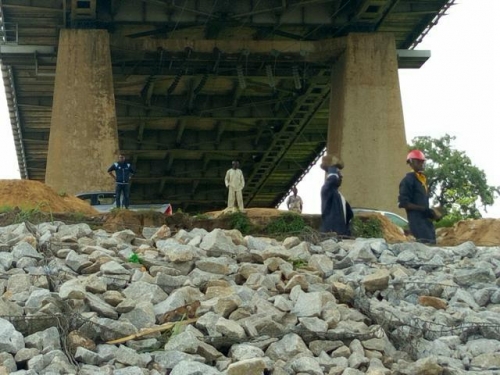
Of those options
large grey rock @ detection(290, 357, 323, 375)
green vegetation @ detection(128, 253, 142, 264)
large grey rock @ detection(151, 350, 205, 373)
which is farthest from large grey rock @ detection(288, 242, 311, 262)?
large grey rock @ detection(151, 350, 205, 373)

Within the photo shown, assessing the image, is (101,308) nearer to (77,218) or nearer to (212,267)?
(212,267)

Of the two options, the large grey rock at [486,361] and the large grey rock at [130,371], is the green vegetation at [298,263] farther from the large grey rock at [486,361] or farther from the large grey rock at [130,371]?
the large grey rock at [130,371]

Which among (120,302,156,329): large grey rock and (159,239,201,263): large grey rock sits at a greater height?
(159,239,201,263): large grey rock

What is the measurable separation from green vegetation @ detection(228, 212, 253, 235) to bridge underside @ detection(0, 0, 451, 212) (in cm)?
1668

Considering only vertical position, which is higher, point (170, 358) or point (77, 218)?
point (77, 218)

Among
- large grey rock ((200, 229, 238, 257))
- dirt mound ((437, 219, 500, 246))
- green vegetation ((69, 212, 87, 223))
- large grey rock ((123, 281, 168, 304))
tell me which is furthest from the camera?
dirt mound ((437, 219, 500, 246))

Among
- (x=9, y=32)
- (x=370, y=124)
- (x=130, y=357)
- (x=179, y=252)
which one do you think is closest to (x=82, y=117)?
(x=9, y=32)

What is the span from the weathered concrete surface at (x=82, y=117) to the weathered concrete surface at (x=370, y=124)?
6758mm

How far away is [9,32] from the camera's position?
41250mm

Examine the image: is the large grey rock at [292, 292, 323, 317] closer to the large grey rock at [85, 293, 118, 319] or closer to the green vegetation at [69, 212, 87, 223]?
the large grey rock at [85, 293, 118, 319]

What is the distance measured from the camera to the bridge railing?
40656 millimetres

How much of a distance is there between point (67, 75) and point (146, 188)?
24.8 meters

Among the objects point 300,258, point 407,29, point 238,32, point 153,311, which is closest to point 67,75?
point 238,32

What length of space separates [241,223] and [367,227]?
2477 millimetres
